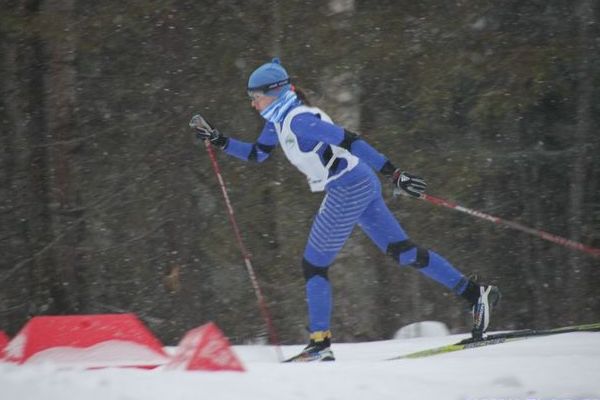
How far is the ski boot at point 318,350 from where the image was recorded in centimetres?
521

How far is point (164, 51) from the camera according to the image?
10.0m

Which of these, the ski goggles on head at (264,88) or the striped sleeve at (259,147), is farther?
the striped sleeve at (259,147)

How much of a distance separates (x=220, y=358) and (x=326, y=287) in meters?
1.42

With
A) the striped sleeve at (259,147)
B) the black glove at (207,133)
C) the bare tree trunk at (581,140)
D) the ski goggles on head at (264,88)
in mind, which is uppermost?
the ski goggles on head at (264,88)

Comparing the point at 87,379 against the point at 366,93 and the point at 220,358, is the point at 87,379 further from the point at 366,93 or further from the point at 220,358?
the point at 366,93

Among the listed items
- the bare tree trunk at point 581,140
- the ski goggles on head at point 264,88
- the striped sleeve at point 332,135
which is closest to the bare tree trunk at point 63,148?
the ski goggles on head at point 264,88

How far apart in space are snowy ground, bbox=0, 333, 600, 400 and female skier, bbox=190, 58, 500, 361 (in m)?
0.94

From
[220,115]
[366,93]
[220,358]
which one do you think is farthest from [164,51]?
[220,358]

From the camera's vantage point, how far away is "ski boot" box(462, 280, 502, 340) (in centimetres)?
551

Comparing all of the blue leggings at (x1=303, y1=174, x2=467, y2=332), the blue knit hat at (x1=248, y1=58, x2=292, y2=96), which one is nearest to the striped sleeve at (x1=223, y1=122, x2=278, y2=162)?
the blue knit hat at (x1=248, y1=58, x2=292, y2=96)

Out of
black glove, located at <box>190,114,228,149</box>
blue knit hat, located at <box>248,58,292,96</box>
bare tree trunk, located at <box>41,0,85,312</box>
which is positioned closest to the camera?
blue knit hat, located at <box>248,58,292,96</box>

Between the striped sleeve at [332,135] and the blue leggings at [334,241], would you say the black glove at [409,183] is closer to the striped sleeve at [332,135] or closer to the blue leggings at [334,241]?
the striped sleeve at [332,135]

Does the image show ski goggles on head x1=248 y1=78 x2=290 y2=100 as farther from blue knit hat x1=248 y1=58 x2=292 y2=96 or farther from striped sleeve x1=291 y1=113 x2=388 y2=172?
striped sleeve x1=291 y1=113 x2=388 y2=172

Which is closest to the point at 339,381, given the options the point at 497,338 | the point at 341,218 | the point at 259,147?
the point at 341,218
